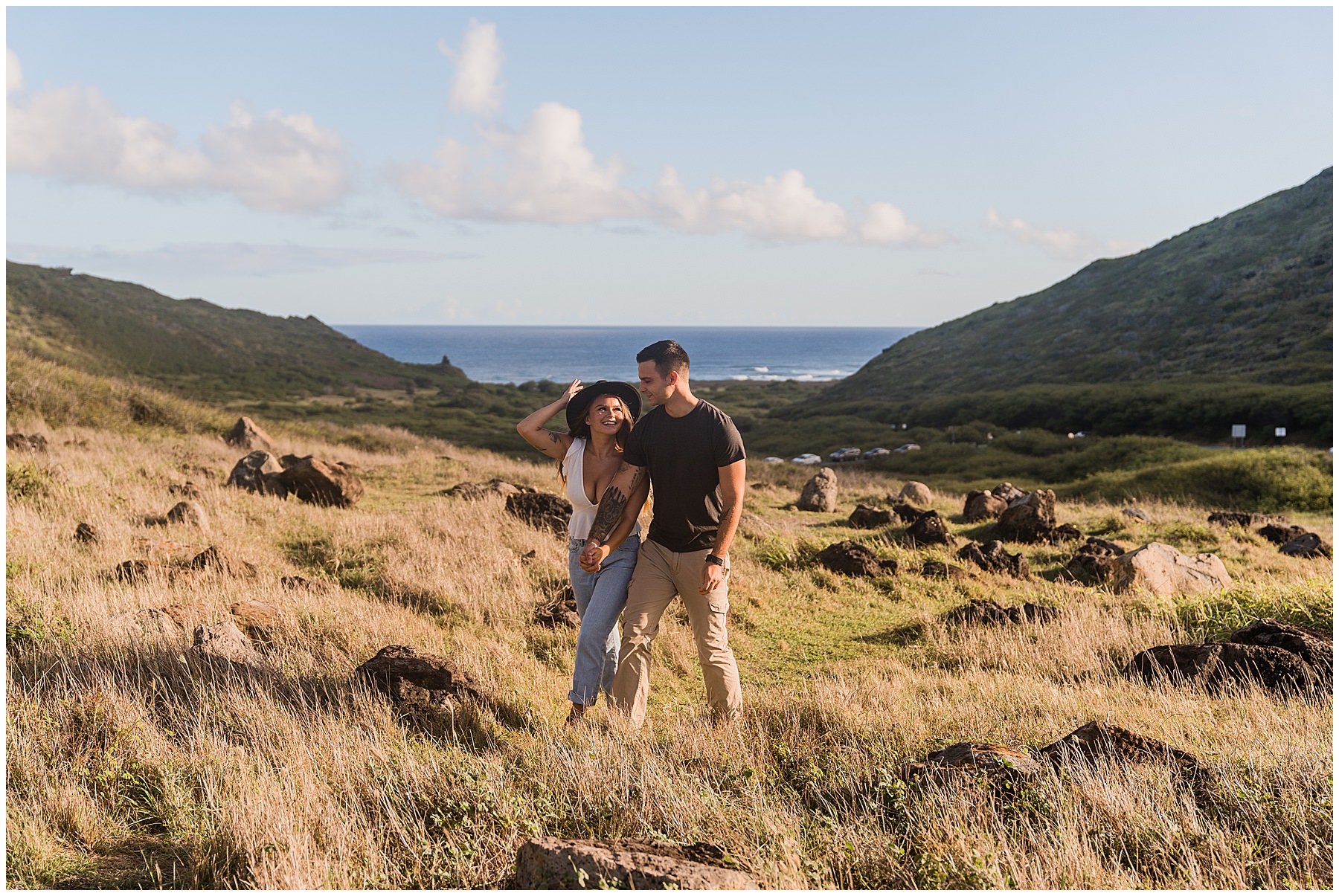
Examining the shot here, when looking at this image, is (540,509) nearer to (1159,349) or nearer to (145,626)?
(145,626)

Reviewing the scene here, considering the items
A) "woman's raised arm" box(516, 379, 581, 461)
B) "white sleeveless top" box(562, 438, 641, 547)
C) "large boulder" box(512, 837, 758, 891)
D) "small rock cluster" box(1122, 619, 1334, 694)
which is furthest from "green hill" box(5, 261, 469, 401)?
"small rock cluster" box(1122, 619, 1334, 694)

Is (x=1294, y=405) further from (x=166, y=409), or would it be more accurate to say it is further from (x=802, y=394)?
(x=802, y=394)

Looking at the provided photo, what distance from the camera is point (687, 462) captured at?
475 cm

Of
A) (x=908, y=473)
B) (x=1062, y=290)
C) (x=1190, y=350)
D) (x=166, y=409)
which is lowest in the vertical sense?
(x=908, y=473)

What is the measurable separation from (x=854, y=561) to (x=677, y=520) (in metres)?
6.03

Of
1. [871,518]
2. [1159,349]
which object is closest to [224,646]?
[871,518]

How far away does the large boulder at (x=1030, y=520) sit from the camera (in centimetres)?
1296

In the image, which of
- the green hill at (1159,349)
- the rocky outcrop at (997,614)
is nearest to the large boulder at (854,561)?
the rocky outcrop at (997,614)

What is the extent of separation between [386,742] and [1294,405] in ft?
136

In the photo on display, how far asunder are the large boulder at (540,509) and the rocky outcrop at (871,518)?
546 cm

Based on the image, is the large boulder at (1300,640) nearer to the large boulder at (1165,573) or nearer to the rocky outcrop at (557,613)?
the large boulder at (1165,573)

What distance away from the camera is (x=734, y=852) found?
11.0 ft

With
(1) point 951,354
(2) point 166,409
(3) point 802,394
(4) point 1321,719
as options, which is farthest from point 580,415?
(1) point 951,354

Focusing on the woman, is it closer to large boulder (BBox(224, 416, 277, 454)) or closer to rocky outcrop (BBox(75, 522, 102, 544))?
rocky outcrop (BBox(75, 522, 102, 544))
